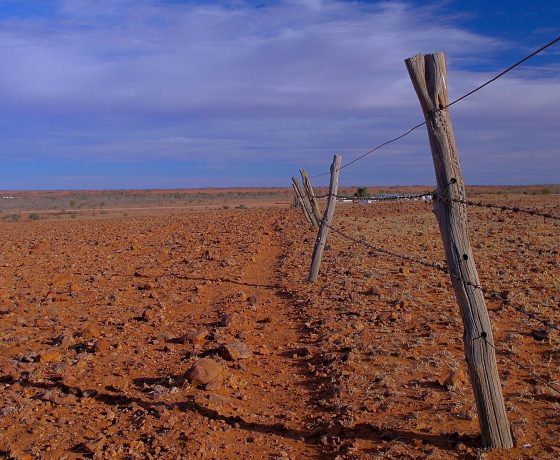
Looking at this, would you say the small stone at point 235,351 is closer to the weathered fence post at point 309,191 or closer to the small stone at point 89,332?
the small stone at point 89,332

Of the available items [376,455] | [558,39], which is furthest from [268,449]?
[558,39]

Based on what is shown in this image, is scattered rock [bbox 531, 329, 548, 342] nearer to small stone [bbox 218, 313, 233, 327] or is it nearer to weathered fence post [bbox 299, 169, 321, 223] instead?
small stone [bbox 218, 313, 233, 327]

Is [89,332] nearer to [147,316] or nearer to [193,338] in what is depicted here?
[147,316]

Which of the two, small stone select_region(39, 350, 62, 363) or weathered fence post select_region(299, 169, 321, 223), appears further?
weathered fence post select_region(299, 169, 321, 223)

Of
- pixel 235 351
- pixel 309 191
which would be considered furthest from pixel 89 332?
pixel 309 191

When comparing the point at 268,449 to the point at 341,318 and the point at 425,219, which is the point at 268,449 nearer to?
the point at 341,318

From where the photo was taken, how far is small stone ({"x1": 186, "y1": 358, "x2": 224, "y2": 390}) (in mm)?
6242

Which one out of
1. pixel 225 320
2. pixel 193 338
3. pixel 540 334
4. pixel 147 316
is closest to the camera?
pixel 540 334

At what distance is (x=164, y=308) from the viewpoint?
9.98m

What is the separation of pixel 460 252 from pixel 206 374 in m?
2.77

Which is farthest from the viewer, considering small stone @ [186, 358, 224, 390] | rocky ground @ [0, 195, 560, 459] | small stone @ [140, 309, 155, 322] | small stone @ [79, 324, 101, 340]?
small stone @ [140, 309, 155, 322]

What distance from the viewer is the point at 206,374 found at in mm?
6281

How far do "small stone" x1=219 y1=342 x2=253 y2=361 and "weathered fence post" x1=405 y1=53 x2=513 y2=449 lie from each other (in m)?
3.07

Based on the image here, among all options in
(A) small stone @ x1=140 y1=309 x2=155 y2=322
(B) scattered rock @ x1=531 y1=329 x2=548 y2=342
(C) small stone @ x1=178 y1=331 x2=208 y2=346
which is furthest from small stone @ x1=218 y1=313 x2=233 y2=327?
(B) scattered rock @ x1=531 y1=329 x2=548 y2=342
